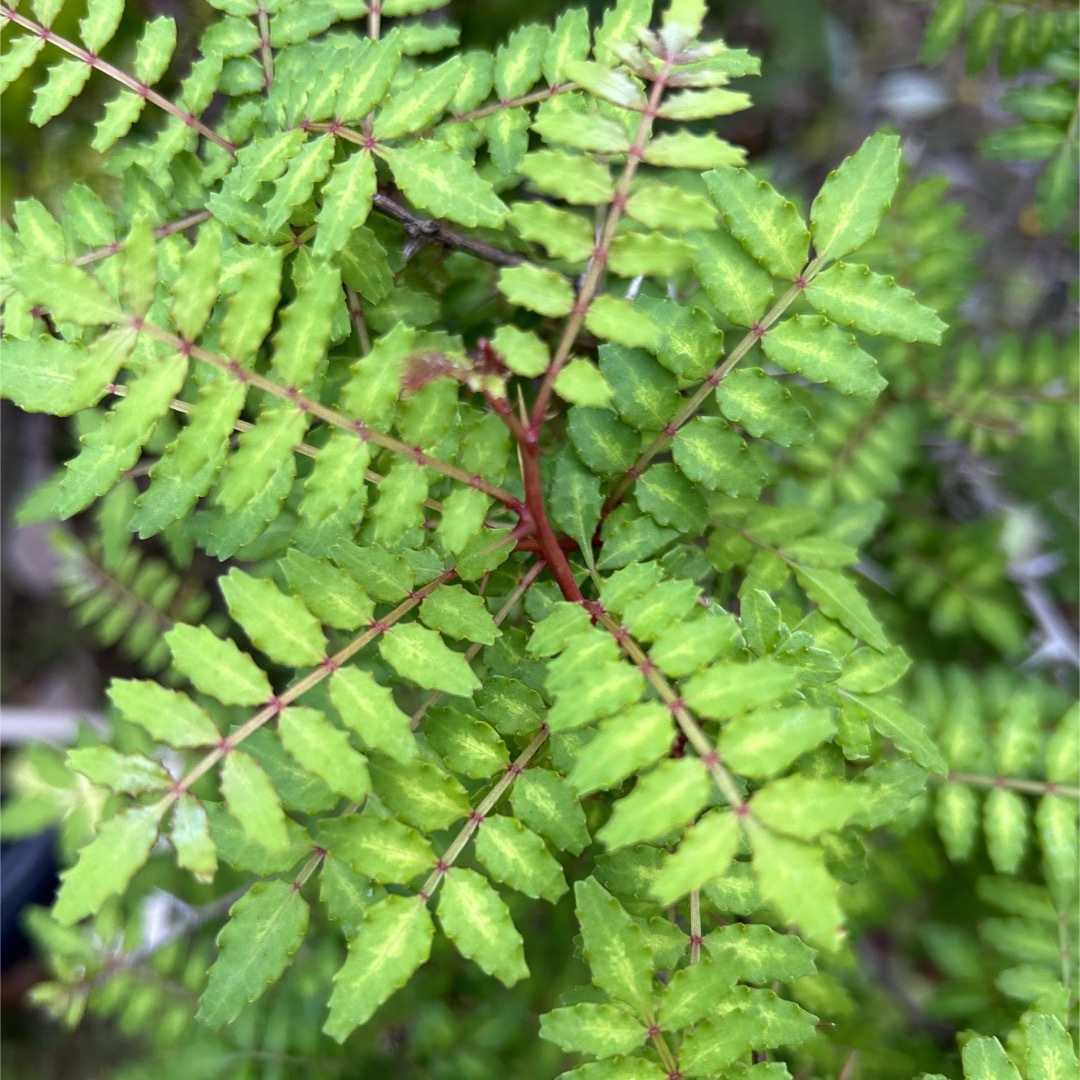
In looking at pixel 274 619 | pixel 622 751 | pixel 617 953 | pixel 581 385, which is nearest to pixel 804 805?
pixel 622 751

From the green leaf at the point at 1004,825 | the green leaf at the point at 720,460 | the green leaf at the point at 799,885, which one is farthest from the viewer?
the green leaf at the point at 1004,825

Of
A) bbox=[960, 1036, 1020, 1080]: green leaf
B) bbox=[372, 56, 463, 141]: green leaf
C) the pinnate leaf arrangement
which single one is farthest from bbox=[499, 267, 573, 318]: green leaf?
bbox=[960, 1036, 1020, 1080]: green leaf

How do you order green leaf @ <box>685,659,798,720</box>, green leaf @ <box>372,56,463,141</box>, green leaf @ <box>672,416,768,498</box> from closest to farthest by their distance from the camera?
green leaf @ <box>685,659,798,720</box>, green leaf @ <box>372,56,463,141</box>, green leaf @ <box>672,416,768,498</box>

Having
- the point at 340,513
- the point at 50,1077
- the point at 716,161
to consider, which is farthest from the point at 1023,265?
the point at 50,1077

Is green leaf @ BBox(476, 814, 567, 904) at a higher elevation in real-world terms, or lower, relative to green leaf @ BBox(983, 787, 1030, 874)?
higher

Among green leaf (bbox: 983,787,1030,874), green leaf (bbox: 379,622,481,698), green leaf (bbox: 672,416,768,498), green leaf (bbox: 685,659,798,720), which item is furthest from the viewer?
green leaf (bbox: 983,787,1030,874)

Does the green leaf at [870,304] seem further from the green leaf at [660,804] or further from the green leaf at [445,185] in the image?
the green leaf at [660,804]

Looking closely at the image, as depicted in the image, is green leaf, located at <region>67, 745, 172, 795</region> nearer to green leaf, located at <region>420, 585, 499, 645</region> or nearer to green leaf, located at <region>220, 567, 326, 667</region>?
green leaf, located at <region>220, 567, 326, 667</region>

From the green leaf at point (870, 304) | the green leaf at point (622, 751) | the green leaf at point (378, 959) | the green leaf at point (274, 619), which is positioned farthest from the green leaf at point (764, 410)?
the green leaf at point (378, 959)
